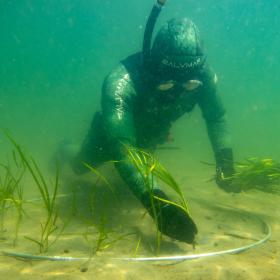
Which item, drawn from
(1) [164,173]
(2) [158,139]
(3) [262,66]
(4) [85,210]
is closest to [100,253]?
(1) [164,173]

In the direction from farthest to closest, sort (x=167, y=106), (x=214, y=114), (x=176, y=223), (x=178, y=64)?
1. (x=214, y=114)
2. (x=167, y=106)
3. (x=178, y=64)
4. (x=176, y=223)

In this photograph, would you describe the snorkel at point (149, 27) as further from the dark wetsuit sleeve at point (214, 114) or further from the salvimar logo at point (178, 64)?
the dark wetsuit sleeve at point (214, 114)

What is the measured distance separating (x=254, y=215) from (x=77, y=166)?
429cm

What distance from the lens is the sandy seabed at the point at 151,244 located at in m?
2.37

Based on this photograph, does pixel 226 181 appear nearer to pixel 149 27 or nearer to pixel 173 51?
pixel 173 51

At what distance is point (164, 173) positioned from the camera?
289cm

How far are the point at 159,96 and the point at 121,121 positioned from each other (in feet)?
3.88

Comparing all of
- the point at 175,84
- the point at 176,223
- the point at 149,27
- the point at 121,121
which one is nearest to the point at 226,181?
the point at 175,84

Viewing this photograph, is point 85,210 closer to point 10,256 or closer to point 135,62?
point 10,256

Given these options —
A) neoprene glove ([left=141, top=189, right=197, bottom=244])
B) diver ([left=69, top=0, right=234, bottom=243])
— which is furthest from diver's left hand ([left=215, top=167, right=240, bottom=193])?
neoprene glove ([left=141, top=189, right=197, bottom=244])

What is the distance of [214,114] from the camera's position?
5816mm

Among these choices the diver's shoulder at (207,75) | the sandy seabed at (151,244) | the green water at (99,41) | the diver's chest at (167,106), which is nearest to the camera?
the sandy seabed at (151,244)

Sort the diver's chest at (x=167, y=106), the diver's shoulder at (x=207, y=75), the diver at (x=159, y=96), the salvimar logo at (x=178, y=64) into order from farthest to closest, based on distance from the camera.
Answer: the diver's shoulder at (x=207, y=75) < the diver's chest at (x=167, y=106) < the salvimar logo at (x=178, y=64) < the diver at (x=159, y=96)

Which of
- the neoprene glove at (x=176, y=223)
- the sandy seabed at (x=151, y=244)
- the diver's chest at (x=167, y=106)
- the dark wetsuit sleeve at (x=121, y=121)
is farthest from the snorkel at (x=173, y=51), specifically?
the neoprene glove at (x=176, y=223)
